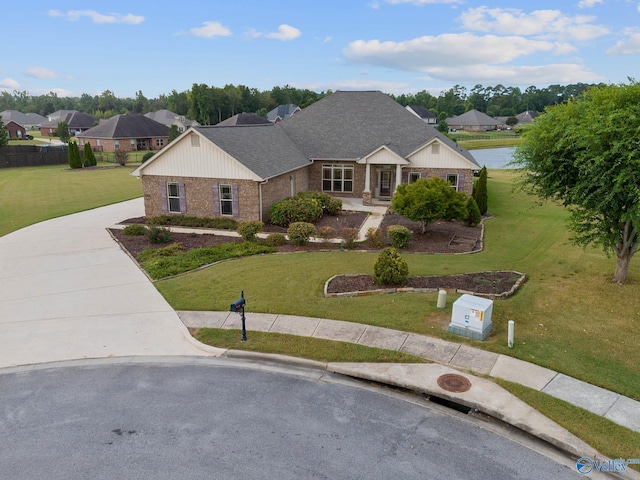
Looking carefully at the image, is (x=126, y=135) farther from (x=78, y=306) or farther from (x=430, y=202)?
(x=78, y=306)

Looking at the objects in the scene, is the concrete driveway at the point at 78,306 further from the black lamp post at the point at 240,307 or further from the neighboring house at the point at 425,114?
the neighboring house at the point at 425,114

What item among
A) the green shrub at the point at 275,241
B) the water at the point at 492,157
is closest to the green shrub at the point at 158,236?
the green shrub at the point at 275,241

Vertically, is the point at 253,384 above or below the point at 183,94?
below

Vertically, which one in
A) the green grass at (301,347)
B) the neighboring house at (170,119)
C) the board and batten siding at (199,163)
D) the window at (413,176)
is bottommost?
the green grass at (301,347)

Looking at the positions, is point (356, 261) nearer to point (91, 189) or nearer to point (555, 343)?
point (555, 343)

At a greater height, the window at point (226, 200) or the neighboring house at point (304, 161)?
the neighboring house at point (304, 161)

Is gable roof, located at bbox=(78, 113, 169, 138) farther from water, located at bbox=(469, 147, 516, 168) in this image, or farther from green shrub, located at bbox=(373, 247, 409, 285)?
green shrub, located at bbox=(373, 247, 409, 285)

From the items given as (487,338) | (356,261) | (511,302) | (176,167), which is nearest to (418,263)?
(356,261)
